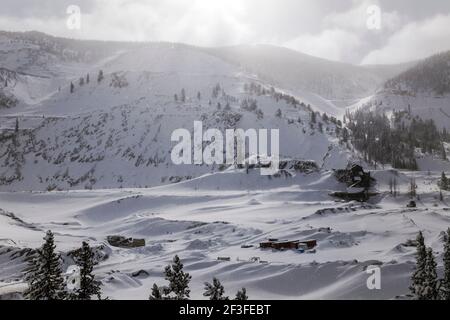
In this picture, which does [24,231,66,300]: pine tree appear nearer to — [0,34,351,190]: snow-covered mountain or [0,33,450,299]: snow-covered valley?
[0,33,450,299]: snow-covered valley

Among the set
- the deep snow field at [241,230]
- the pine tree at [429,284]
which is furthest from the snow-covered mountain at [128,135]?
the pine tree at [429,284]

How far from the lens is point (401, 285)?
3744cm

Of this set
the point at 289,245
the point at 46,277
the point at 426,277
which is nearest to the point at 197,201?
the point at 289,245

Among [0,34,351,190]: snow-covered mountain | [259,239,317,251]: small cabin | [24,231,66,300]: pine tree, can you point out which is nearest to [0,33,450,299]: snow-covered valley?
[0,34,351,190]: snow-covered mountain

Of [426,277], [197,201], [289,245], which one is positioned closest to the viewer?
[426,277]

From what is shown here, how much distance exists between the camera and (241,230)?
63.6 metres

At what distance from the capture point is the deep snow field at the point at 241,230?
4122cm

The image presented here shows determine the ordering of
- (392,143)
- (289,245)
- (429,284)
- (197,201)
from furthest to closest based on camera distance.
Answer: (392,143)
(197,201)
(289,245)
(429,284)

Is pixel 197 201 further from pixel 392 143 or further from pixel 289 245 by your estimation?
pixel 392 143

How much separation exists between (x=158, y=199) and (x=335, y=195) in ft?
113

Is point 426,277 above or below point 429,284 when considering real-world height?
above

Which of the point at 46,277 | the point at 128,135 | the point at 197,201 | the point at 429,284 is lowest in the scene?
the point at 197,201

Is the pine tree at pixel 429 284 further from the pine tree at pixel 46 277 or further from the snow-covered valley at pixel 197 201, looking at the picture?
the pine tree at pixel 46 277
